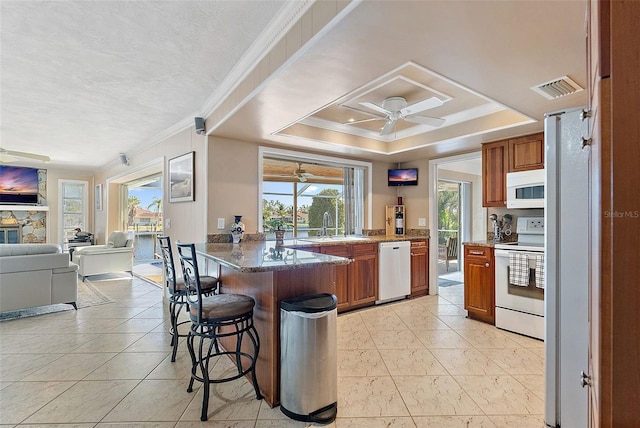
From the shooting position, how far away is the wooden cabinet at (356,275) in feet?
12.6

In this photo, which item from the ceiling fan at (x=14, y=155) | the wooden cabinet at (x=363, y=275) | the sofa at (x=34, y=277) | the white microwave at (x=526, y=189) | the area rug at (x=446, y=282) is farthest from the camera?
the area rug at (x=446, y=282)

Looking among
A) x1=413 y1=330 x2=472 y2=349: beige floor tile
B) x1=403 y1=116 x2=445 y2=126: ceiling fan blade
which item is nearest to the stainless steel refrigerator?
x1=413 y1=330 x2=472 y2=349: beige floor tile

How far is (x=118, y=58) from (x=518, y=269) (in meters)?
4.20

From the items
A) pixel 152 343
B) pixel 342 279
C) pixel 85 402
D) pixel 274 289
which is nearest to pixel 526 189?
pixel 342 279

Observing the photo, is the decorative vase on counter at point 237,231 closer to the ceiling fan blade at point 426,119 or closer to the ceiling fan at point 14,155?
the ceiling fan blade at point 426,119

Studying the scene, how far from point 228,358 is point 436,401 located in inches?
66.2

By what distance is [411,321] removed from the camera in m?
3.59

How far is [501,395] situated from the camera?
2.09m

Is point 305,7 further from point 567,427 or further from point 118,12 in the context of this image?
point 567,427

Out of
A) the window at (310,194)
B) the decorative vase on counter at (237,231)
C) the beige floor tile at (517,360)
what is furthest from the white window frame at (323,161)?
the beige floor tile at (517,360)

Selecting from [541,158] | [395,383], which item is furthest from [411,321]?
[541,158]

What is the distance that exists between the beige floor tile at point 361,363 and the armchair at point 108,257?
5658mm

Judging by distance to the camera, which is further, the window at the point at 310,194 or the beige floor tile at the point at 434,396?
the window at the point at 310,194

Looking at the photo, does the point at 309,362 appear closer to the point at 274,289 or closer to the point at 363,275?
the point at 274,289
